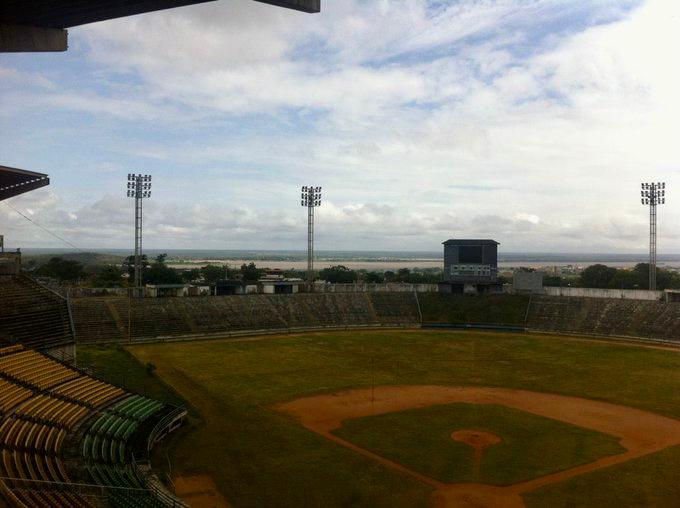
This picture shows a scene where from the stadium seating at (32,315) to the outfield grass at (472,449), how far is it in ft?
77.6

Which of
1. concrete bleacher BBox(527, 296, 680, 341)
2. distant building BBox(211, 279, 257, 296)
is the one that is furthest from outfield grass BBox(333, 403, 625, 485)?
distant building BBox(211, 279, 257, 296)

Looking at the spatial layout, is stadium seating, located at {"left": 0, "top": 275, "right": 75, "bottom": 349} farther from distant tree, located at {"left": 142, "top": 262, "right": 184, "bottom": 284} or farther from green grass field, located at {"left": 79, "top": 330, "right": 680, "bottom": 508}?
distant tree, located at {"left": 142, "top": 262, "right": 184, "bottom": 284}

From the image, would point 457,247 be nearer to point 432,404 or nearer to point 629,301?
point 629,301

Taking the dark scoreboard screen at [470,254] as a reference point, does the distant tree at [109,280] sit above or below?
below

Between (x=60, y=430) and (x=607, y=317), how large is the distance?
238 ft

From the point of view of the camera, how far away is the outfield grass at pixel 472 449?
89.7 feet

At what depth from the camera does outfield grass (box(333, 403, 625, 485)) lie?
1076 inches

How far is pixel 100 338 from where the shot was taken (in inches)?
2453

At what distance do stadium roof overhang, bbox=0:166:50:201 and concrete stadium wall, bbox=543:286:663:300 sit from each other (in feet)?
250

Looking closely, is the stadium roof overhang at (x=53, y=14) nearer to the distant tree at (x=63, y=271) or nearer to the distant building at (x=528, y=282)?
the distant building at (x=528, y=282)

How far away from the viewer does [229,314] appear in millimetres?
75938

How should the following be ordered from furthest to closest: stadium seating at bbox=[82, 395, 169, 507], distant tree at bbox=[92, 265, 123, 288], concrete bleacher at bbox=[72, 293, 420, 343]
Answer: distant tree at bbox=[92, 265, 123, 288]
concrete bleacher at bbox=[72, 293, 420, 343]
stadium seating at bbox=[82, 395, 169, 507]

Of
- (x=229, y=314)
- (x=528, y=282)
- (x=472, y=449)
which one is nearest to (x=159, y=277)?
(x=229, y=314)

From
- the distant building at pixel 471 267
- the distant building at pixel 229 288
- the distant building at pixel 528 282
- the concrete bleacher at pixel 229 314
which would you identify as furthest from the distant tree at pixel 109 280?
the distant building at pixel 528 282
